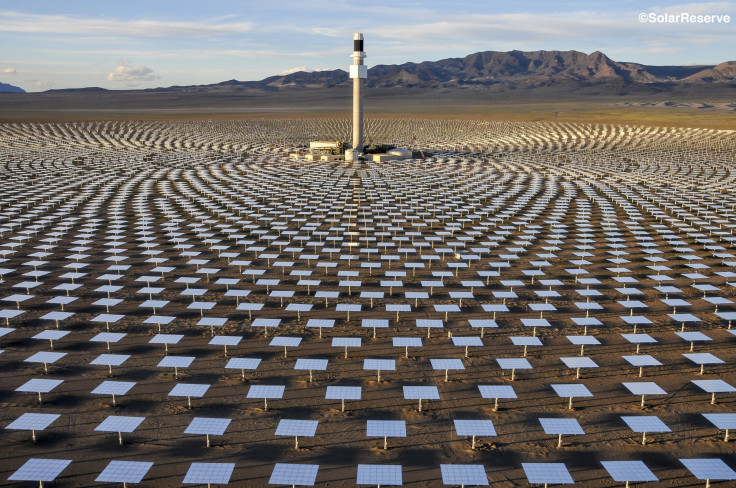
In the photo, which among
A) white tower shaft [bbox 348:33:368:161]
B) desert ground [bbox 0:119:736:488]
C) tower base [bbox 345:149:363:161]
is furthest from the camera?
tower base [bbox 345:149:363:161]

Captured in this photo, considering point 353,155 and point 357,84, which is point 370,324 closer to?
point 353,155

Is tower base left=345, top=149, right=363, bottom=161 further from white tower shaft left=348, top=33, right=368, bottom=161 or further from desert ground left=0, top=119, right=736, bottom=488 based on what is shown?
desert ground left=0, top=119, right=736, bottom=488

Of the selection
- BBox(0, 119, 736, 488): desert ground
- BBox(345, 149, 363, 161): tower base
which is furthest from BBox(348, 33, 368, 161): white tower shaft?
BBox(0, 119, 736, 488): desert ground

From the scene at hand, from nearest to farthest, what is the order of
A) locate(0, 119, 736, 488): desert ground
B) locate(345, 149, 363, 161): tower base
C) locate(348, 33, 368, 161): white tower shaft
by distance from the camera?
locate(0, 119, 736, 488): desert ground
locate(348, 33, 368, 161): white tower shaft
locate(345, 149, 363, 161): tower base

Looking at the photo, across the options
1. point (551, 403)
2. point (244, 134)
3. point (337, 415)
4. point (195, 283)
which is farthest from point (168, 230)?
point (244, 134)

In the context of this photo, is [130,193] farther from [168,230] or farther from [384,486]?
[384,486]

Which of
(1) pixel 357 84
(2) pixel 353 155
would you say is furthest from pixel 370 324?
(1) pixel 357 84

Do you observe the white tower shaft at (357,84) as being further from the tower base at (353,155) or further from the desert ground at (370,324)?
the desert ground at (370,324)

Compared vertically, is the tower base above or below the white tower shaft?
below

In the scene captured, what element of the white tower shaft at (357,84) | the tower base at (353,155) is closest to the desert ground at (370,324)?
the tower base at (353,155)

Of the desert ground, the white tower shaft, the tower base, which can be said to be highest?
the white tower shaft
